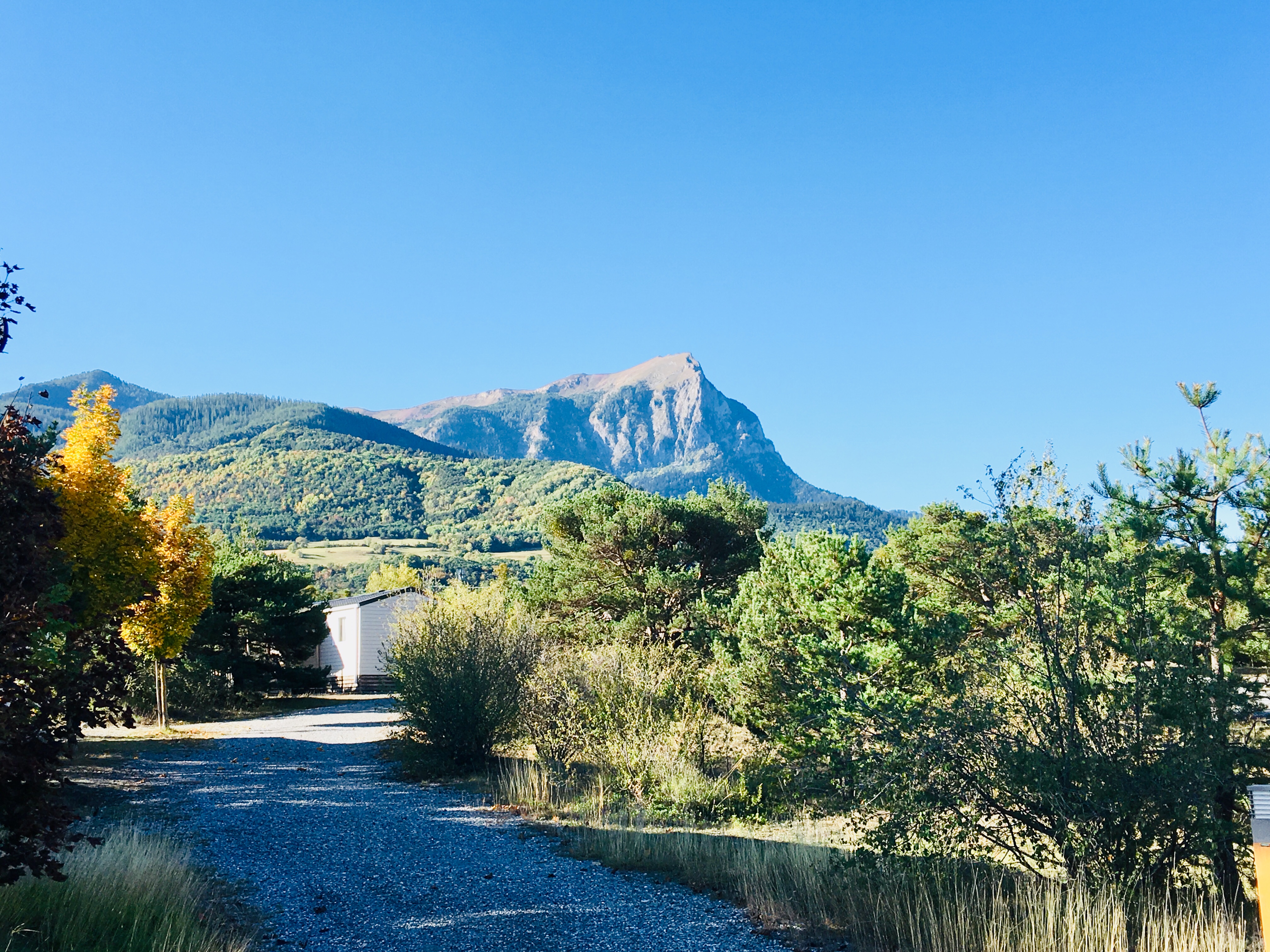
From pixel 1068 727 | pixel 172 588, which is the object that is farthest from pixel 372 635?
pixel 1068 727

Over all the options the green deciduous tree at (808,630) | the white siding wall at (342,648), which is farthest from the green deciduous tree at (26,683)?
the white siding wall at (342,648)

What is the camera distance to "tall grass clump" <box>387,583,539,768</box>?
1255 cm

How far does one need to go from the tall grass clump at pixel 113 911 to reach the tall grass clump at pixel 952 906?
3287 mm

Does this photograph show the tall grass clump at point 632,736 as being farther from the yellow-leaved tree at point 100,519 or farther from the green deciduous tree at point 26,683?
the yellow-leaved tree at point 100,519

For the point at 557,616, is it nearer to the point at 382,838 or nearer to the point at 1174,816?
the point at 382,838

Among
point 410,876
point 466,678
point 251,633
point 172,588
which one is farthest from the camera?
point 251,633

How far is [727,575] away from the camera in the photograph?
18.8 m

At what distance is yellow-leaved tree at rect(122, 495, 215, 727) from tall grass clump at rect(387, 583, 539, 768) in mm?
5446

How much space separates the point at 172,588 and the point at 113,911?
13.9 m

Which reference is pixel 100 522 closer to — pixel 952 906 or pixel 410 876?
pixel 410 876

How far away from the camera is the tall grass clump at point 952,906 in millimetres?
4652

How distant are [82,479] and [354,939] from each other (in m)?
11.2

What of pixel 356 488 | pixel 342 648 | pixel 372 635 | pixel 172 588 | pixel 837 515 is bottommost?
pixel 342 648

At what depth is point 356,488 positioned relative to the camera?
105 m
